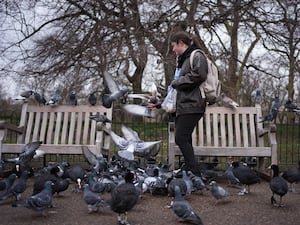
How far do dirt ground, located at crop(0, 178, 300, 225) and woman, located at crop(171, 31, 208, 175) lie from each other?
0.72 m

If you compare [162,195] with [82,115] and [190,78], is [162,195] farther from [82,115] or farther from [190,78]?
[82,115]

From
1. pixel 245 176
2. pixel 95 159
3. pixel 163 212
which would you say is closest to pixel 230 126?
pixel 245 176

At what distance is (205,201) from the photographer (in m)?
5.45

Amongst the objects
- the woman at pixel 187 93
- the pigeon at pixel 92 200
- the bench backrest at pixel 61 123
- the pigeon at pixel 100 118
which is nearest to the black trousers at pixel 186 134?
the woman at pixel 187 93

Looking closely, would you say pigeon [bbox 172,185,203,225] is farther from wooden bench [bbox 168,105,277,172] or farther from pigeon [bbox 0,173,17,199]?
wooden bench [bbox 168,105,277,172]

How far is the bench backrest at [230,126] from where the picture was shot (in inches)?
289

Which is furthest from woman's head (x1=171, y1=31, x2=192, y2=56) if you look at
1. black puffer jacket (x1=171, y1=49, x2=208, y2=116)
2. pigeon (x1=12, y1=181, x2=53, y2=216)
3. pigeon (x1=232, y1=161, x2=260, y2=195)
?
pigeon (x1=12, y1=181, x2=53, y2=216)

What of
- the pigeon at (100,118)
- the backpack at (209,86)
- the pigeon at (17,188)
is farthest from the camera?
the pigeon at (100,118)

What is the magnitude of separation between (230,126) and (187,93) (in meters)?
2.10

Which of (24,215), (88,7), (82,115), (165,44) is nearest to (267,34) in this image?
(165,44)

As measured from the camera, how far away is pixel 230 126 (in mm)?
7477

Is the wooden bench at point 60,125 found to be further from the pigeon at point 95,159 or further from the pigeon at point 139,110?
the pigeon at point 95,159

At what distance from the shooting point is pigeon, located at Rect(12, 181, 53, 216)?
14.5 feet

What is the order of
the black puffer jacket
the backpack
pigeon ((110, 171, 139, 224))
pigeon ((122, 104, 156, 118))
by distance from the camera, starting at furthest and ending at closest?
pigeon ((122, 104, 156, 118))
the backpack
the black puffer jacket
pigeon ((110, 171, 139, 224))
